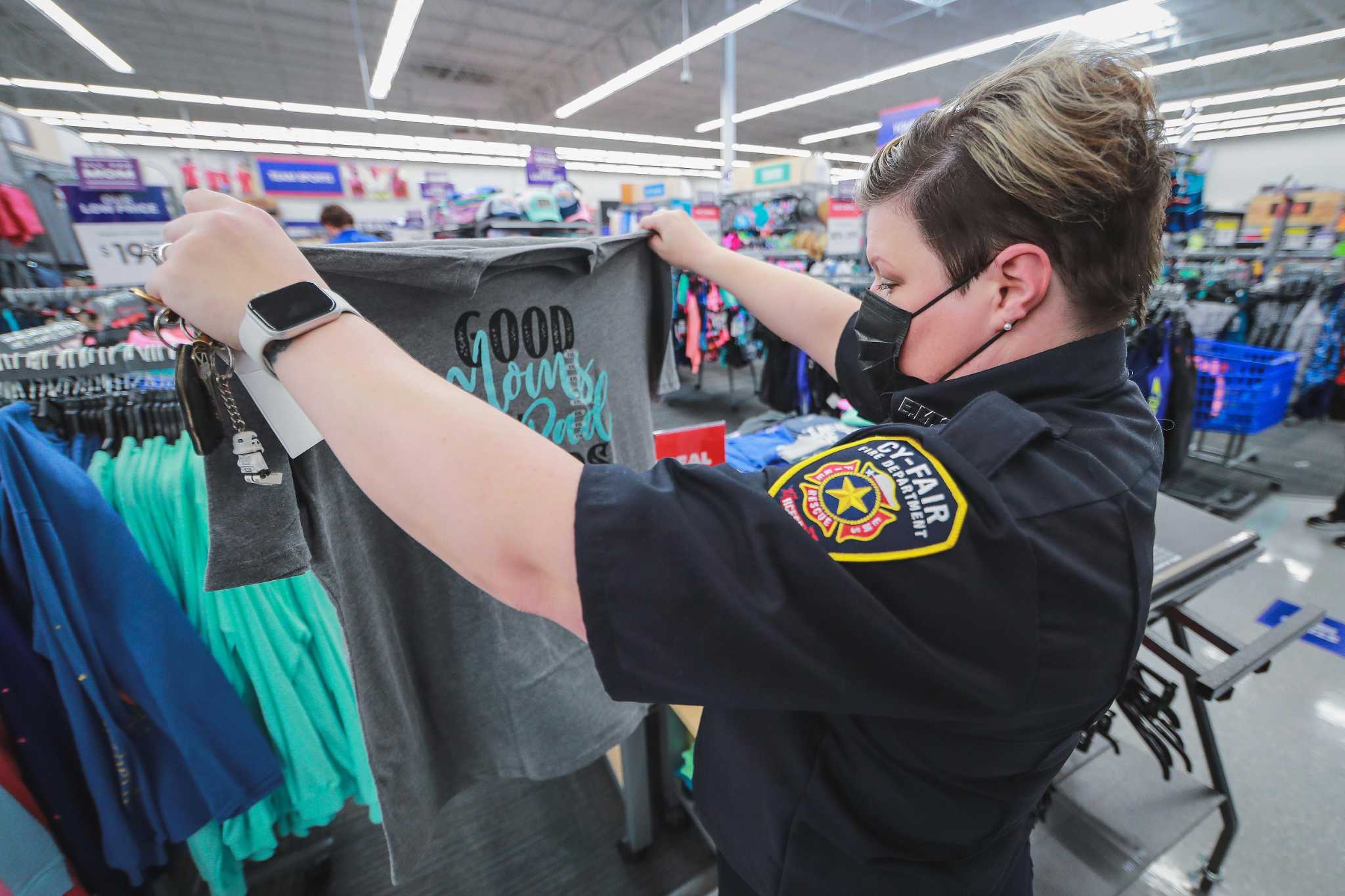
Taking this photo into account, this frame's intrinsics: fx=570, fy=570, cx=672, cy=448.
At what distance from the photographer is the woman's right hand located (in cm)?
119

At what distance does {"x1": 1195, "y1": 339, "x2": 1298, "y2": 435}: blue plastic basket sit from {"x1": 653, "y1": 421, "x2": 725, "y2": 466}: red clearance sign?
A: 12.5 ft

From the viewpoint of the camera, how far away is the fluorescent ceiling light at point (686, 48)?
6.47 meters

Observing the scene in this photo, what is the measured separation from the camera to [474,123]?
1411 cm

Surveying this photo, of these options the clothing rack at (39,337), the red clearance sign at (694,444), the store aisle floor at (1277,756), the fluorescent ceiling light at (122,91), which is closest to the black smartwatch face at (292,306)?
the red clearance sign at (694,444)

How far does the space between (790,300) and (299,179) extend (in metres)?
10.5

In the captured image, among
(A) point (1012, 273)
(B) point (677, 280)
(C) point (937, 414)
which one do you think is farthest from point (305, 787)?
(B) point (677, 280)

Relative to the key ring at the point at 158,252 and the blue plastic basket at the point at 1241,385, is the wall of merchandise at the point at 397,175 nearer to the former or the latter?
the key ring at the point at 158,252

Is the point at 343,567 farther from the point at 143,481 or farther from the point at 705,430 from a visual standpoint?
the point at 705,430

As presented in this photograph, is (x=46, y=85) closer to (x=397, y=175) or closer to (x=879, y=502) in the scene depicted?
(x=397, y=175)

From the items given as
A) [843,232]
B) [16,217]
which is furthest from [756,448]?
[16,217]

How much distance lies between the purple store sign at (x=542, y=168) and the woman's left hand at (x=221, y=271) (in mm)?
5413

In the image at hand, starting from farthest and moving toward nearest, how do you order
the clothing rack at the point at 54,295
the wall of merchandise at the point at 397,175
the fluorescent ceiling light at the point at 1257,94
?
the fluorescent ceiling light at the point at 1257,94 < the wall of merchandise at the point at 397,175 < the clothing rack at the point at 54,295

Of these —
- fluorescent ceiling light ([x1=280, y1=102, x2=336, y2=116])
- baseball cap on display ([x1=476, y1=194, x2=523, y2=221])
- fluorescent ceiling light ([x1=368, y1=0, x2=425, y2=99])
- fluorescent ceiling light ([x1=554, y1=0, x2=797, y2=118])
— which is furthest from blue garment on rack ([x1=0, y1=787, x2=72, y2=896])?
fluorescent ceiling light ([x1=280, y1=102, x2=336, y2=116])

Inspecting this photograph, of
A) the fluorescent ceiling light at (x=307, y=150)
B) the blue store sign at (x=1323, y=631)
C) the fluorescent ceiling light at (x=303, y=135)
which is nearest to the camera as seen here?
the blue store sign at (x=1323, y=631)
